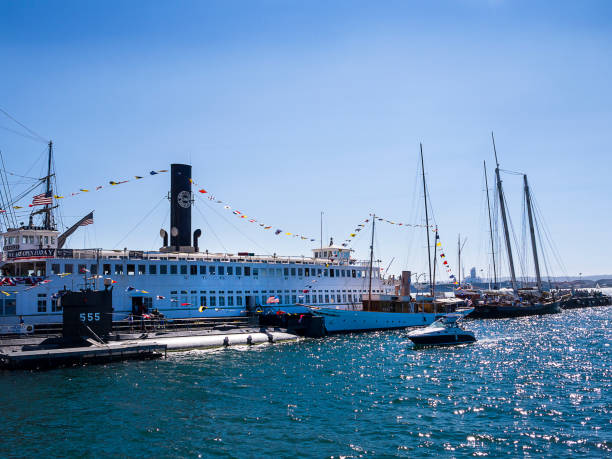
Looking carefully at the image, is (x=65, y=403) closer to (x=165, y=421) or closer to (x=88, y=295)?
(x=165, y=421)

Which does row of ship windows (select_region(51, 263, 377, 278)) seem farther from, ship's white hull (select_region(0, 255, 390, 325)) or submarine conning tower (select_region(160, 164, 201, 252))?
submarine conning tower (select_region(160, 164, 201, 252))

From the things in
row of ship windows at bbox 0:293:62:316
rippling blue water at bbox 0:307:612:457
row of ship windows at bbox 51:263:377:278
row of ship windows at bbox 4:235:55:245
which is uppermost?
row of ship windows at bbox 4:235:55:245

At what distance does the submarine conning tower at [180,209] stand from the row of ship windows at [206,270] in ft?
15.5

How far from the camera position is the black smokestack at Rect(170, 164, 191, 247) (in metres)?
55.6

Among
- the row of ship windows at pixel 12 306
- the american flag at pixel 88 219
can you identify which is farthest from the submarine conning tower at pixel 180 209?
the row of ship windows at pixel 12 306

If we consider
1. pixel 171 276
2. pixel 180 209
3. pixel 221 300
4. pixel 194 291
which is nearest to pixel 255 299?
pixel 221 300

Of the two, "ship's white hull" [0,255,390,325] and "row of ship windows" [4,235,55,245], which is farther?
"row of ship windows" [4,235,55,245]

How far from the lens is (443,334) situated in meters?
45.4

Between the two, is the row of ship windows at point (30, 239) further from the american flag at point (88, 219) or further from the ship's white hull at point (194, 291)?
the ship's white hull at point (194, 291)

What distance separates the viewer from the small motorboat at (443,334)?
4453 cm

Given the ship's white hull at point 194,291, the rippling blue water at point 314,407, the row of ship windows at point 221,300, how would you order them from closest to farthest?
the rippling blue water at point 314,407, the row of ship windows at point 221,300, the ship's white hull at point 194,291

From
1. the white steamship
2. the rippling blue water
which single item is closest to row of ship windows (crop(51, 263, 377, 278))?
the white steamship

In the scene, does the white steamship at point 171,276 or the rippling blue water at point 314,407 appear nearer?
the rippling blue water at point 314,407

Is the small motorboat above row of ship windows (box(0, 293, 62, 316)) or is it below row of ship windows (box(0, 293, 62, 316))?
below
